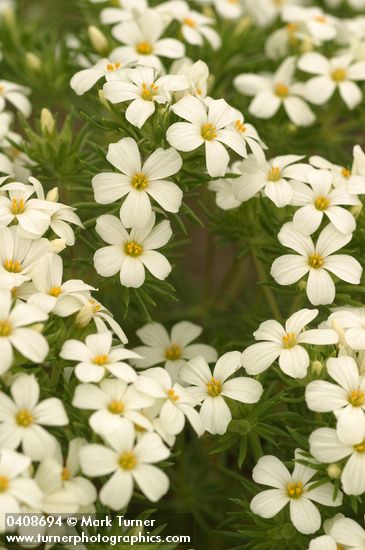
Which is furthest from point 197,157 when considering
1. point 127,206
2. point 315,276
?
point 315,276

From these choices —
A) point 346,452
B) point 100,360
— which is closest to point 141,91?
point 100,360

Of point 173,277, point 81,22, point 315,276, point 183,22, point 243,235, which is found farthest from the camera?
point 81,22

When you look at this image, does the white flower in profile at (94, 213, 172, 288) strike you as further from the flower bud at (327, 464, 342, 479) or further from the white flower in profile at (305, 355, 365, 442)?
the flower bud at (327, 464, 342, 479)

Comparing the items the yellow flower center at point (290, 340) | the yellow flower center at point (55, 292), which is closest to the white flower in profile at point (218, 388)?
the yellow flower center at point (290, 340)

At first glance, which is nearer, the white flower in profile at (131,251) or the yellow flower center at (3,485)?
the yellow flower center at (3,485)

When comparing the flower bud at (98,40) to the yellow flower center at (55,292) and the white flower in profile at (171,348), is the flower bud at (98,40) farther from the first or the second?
the yellow flower center at (55,292)

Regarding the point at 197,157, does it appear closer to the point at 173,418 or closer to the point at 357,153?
the point at 357,153

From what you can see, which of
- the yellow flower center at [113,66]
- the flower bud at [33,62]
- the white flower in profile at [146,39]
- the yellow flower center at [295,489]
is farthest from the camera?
the flower bud at [33,62]

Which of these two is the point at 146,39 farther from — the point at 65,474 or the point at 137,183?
the point at 65,474
